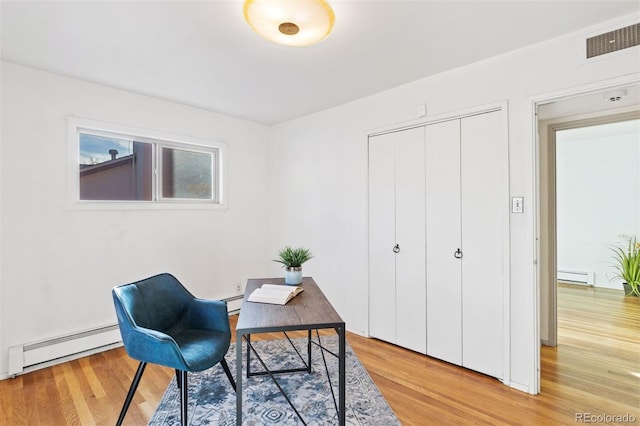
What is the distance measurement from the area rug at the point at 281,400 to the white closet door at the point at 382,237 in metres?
0.60

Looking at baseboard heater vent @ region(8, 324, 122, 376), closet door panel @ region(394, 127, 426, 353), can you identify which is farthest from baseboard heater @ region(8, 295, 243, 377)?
closet door panel @ region(394, 127, 426, 353)

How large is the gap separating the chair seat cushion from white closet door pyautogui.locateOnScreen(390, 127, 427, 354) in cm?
168

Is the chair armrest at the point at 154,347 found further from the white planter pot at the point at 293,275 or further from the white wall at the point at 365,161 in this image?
the white wall at the point at 365,161

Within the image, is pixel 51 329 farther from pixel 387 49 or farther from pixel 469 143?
pixel 469 143

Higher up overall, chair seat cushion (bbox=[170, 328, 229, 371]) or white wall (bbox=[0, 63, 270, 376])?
white wall (bbox=[0, 63, 270, 376])

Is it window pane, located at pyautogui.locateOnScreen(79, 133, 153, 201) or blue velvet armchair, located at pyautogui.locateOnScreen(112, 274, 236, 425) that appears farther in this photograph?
window pane, located at pyautogui.locateOnScreen(79, 133, 153, 201)

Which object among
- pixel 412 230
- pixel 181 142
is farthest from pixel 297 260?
pixel 181 142

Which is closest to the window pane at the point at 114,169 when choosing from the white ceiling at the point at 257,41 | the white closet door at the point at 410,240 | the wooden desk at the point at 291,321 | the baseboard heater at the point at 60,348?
the white ceiling at the point at 257,41

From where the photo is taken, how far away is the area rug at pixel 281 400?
188 centimetres

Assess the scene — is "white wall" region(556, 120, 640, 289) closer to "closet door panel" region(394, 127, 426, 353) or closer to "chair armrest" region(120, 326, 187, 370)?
"closet door panel" region(394, 127, 426, 353)

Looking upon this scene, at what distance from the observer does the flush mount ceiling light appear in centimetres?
151

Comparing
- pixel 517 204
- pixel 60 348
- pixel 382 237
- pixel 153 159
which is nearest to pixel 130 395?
pixel 60 348

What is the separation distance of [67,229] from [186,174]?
1.29 m

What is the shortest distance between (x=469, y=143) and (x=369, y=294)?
1727 mm
